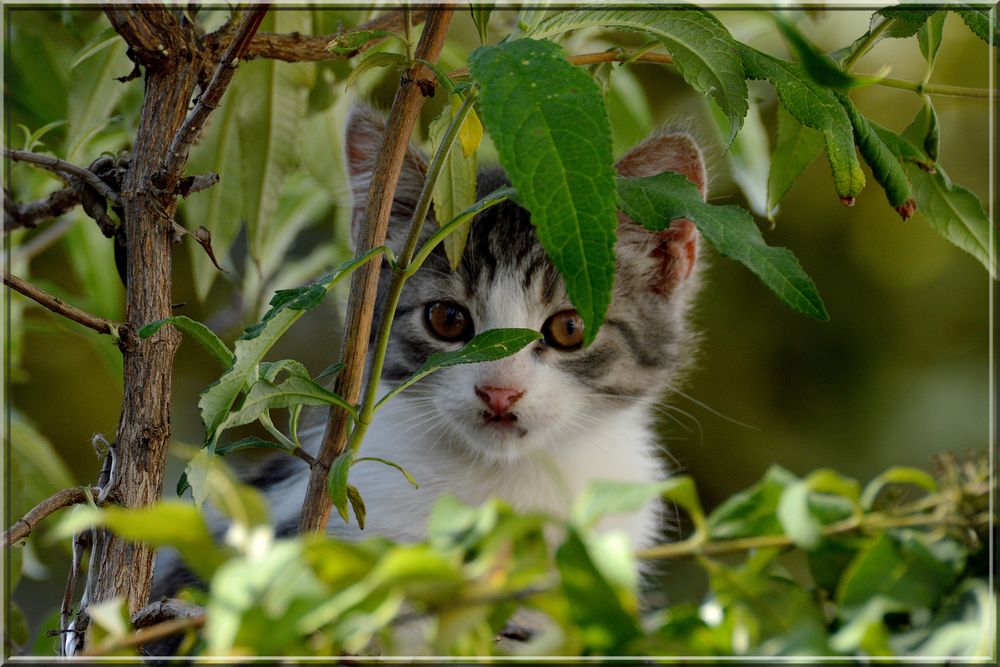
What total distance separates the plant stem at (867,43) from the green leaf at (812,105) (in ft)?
0.22

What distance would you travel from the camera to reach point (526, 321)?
4.43 feet

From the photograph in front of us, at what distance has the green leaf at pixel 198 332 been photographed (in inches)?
24.1

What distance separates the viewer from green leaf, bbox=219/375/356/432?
63 centimetres

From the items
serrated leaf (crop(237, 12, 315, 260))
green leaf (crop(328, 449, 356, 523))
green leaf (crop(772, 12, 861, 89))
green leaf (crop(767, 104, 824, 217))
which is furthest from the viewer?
serrated leaf (crop(237, 12, 315, 260))

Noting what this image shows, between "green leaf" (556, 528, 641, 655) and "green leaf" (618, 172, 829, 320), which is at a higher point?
"green leaf" (618, 172, 829, 320)

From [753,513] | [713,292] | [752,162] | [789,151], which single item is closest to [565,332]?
[752,162]

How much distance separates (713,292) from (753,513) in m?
2.28

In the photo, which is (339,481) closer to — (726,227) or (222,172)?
(726,227)

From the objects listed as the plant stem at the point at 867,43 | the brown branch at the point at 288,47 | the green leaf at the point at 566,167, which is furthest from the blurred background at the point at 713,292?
the green leaf at the point at 566,167

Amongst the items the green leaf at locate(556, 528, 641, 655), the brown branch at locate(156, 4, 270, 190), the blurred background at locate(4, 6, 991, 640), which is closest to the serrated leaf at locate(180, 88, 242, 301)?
the blurred background at locate(4, 6, 991, 640)

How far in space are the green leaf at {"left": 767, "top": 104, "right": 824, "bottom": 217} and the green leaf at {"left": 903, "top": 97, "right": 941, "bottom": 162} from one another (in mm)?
81

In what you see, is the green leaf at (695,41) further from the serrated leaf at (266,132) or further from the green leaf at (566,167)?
the serrated leaf at (266,132)

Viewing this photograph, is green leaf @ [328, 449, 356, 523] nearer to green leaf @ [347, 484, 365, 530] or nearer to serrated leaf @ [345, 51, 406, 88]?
green leaf @ [347, 484, 365, 530]

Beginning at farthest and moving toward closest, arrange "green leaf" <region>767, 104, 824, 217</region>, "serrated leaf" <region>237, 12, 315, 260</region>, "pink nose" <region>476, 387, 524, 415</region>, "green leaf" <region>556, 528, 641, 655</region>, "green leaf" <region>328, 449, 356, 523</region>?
"pink nose" <region>476, 387, 524, 415</region>
"serrated leaf" <region>237, 12, 315, 260</region>
"green leaf" <region>767, 104, 824, 217</region>
"green leaf" <region>328, 449, 356, 523</region>
"green leaf" <region>556, 528, 641, 655</region>
